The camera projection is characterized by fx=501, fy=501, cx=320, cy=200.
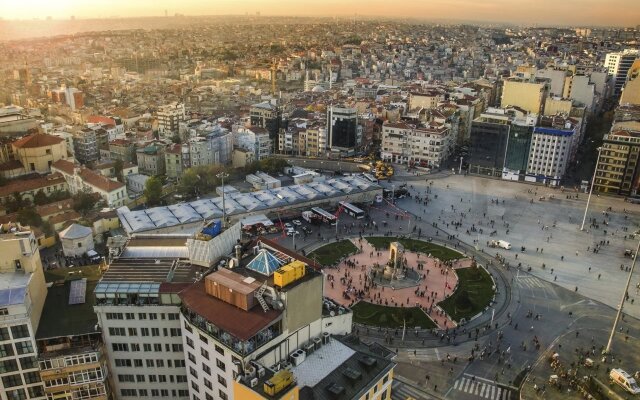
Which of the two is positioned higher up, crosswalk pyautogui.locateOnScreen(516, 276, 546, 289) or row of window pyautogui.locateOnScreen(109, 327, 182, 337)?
row of window pyautogui.locateOnScreen(109, 327, 182, 337)

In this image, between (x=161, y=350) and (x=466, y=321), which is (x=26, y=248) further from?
(x=466, y=321)

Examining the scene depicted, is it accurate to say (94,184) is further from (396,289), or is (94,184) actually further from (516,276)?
(516,276)

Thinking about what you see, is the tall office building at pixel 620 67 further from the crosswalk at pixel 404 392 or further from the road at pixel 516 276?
the crosswalk at pixel 404 392

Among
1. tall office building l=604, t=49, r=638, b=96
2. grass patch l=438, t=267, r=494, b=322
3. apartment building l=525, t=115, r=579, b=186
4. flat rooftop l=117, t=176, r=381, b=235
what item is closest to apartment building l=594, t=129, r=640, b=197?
apartment building l=525, t=115, r=579, b=186

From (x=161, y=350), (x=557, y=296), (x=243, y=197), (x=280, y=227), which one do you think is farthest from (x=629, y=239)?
(x=161, y=350)

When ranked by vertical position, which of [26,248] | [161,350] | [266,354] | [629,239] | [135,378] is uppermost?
[26,248]

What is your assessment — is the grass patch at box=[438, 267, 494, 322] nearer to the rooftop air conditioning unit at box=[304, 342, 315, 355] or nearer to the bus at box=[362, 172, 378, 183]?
the rooftop air conditioning unit at box=[304, 342, 315, 355]
